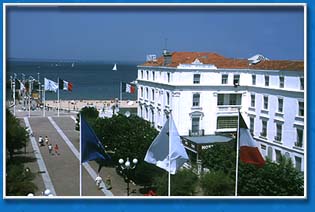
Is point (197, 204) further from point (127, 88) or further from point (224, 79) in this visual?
point (127, 88)

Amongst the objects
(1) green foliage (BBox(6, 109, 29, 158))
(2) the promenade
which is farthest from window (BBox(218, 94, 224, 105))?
(1) green foliage (BBox(6, 109, 29, 158))

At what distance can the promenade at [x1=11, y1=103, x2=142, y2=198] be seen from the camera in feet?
26.6

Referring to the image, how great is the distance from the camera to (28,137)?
8562 millimetres

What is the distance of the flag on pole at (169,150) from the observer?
8.14 metres

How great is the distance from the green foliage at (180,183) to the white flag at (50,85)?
7.61 ft

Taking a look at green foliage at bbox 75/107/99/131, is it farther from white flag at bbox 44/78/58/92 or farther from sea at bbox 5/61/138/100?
white flag at bbox 44/78/58/92

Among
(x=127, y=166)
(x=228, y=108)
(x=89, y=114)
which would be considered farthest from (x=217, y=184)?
(x=89, y=114)

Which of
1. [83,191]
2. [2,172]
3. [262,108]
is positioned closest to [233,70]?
[262,108]

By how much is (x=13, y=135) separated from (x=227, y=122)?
3.47m

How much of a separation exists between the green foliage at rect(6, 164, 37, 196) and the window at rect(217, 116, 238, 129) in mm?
3185

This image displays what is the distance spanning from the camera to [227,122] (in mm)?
8570

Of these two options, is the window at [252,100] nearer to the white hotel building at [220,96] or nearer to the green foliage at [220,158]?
the white hotel building at [220,96]

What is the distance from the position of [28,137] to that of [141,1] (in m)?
2.99

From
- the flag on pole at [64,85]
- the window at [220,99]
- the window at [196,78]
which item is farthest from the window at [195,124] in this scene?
the flag on pole at [64,85]
